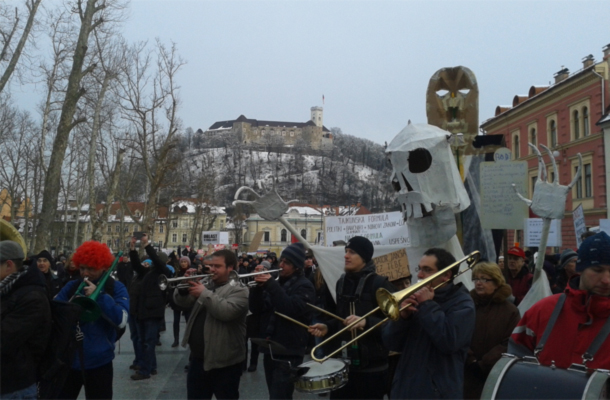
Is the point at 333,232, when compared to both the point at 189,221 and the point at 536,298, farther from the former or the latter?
the point at 189,221

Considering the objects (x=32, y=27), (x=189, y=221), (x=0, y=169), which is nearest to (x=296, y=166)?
(x=189, y=221)

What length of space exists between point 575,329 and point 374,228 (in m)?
5.74

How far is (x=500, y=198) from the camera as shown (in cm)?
695

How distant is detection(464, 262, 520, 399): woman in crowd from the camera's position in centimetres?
449

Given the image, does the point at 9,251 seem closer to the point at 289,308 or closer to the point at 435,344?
the point at 289,308

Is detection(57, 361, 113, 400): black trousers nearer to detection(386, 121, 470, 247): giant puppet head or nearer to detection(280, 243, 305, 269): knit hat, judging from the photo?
detection(280, 243, 305, 269): knit hat

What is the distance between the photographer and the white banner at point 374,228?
326 inches

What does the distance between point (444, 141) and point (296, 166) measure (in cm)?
15071

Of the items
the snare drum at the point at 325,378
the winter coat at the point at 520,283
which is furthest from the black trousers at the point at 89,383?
the winter coat at the point at 520,283

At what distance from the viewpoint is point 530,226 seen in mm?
10328

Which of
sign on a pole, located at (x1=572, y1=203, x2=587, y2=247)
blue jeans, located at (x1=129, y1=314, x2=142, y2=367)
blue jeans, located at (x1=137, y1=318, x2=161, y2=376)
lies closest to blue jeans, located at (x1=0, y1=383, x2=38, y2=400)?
blue jeans, located at (x1=137, y1=318, x2=161, y2=376)

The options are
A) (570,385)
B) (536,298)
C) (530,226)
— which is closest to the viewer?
(570,385)

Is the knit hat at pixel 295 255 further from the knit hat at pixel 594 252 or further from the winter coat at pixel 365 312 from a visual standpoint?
the knit hat at pixel 594 252

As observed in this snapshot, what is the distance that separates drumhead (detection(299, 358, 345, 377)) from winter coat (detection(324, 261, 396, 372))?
177 millimetres
